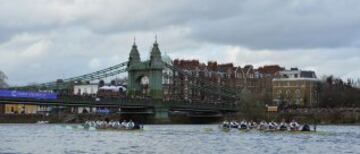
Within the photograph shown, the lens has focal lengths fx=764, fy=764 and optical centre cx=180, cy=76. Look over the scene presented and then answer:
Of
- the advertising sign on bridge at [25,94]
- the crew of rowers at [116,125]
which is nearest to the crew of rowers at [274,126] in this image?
the crew of rowers at [116,125]

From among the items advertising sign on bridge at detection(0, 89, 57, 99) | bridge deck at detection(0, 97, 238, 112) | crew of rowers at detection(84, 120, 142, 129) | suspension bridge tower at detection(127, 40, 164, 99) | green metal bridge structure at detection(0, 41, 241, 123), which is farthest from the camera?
suspension bridge tower at detection(127, 40, 164, 99)

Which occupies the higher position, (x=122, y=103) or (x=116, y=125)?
(x=122, y=103)

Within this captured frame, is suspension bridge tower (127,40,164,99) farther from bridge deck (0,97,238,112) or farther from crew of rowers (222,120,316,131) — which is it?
crew of rowers (222,120,316,131)

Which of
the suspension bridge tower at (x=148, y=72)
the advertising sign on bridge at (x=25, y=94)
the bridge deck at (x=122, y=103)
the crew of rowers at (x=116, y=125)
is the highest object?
the suspension bridge tower at (x=148, y=72)

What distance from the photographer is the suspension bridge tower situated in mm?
158250

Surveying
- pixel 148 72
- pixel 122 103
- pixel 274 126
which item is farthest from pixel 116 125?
pixel 148 72

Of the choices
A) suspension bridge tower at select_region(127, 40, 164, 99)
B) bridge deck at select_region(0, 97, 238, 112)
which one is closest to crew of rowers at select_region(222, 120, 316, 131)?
bridge deck at select_region(0, 97, 238, 112)

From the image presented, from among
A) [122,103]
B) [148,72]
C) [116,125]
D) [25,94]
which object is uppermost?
[148,72]

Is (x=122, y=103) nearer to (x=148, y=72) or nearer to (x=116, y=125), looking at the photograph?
(x=148, y=72)

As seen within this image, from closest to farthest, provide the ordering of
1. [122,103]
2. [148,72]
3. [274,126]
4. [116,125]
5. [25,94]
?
[274,126], [116,125], [25,94], [122,103], [148,72]

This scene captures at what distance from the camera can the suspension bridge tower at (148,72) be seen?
158 meters

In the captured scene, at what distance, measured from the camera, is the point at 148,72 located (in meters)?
161

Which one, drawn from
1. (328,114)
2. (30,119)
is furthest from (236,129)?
(30,119)

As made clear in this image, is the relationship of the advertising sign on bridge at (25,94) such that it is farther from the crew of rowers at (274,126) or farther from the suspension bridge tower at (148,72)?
the crew of rowers at (274,126)
